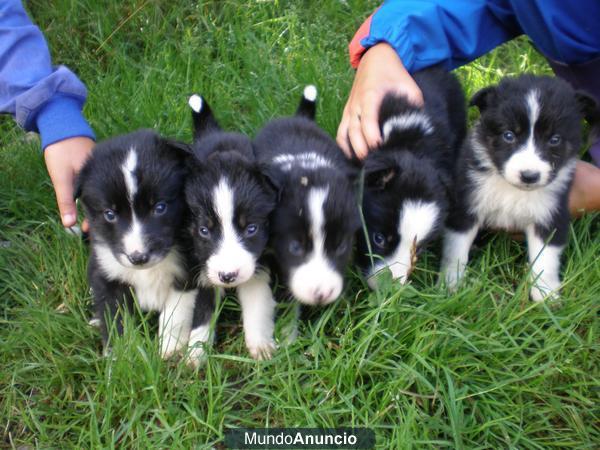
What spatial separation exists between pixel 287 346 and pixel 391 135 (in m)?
1.39

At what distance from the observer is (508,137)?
3309 millimetres

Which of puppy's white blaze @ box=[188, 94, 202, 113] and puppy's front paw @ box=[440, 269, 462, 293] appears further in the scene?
puppy's white blaze @ box=[188, 94, 202, 113]

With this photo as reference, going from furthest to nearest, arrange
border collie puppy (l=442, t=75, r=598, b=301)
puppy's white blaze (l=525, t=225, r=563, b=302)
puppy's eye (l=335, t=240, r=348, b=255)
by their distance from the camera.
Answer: puppy's white blaze (l=525, t=225, r=563, b=302) < border collie puppy (l=442, t=75, r=598, b=301) < puppy's eye (l=335, t=240, r=348, b=255)

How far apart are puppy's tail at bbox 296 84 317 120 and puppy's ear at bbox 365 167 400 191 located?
0.92m

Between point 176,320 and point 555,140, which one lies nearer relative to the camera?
point 176,320

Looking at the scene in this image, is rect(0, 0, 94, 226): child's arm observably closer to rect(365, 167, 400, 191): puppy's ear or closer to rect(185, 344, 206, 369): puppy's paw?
rect(185, 344, 206, 369): puppy's paw

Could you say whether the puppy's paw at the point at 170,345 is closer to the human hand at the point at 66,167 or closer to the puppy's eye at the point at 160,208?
the puppy's eye at the point at 160,208

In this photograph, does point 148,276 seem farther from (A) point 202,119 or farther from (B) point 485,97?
(B) point 485,97

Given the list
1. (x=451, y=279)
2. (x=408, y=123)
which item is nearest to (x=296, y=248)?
(x=451, y=279)

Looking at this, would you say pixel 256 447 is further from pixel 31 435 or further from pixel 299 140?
pixel 299 140

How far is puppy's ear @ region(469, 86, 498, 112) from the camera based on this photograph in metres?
3.38

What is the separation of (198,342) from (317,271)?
26.1 inches

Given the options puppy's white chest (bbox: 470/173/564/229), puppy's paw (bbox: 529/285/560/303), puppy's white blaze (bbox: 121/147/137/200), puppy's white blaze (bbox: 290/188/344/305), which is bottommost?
puppy's paw (bbox: 529/285/560/303)

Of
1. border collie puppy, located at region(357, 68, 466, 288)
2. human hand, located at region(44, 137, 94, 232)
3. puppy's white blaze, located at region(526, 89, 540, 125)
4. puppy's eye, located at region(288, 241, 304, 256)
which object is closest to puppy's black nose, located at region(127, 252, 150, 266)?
puppy's eye, located at region(288, 241, 304, 256)
